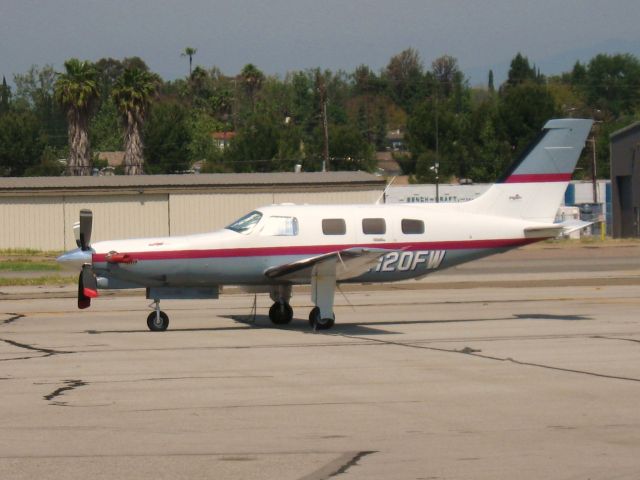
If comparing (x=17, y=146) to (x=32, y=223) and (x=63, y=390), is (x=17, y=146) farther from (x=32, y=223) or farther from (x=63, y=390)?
(x=63, y=390)

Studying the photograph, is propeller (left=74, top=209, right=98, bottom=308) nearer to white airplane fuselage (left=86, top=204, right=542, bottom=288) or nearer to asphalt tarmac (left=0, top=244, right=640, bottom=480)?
white airplane fuselage (left=86, top=204, right=542, bottom=288)

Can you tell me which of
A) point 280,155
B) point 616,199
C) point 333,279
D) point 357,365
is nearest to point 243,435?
point 357,365

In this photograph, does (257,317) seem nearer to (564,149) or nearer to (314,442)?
(564,149)

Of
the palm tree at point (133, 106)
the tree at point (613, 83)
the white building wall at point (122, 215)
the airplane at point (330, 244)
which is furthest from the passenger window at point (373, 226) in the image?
the tree at point (613, 83)

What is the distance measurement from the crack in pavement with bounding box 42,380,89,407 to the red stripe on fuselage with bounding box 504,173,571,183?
10.9m

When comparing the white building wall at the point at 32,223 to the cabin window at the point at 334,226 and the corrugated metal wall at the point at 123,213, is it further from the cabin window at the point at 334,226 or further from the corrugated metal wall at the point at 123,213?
the cabin window at the point at 334,226

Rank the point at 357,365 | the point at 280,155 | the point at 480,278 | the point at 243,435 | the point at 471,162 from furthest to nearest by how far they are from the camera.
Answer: the point at 471,162
the point at 280,155
the point at 480,278
the point at 357,365
the point at 243,435

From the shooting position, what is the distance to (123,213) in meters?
49.8

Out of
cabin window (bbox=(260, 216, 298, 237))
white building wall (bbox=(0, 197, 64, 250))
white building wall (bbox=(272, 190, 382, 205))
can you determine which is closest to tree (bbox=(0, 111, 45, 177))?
white building wall (bbox=(0, 197, 64, 250))

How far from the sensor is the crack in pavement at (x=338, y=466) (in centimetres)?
802

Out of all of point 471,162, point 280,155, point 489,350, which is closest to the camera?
point 489,350

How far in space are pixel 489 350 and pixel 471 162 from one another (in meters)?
78.6

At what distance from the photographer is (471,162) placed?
92.9 metres

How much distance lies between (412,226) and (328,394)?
8.28 m
